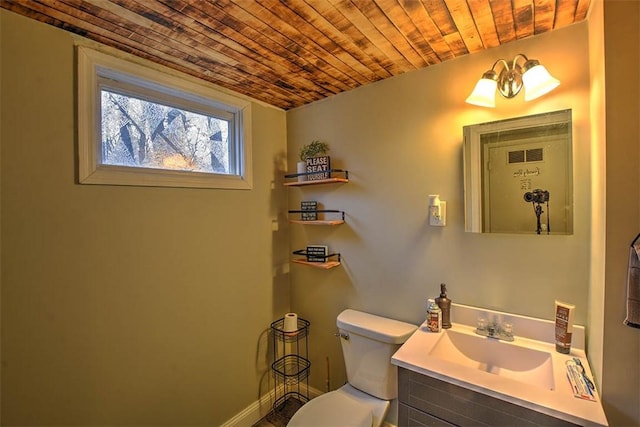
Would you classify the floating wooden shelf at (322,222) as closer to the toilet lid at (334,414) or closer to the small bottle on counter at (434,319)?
the small bottle on counter at (434,319)

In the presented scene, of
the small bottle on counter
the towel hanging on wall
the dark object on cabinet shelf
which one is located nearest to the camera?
the towel hanging on wall

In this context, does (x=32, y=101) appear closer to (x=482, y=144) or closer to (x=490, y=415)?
(x=482, y=144)

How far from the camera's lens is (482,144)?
4.89 feet

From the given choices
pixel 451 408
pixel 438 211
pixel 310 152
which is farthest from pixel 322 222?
pixel 451 408

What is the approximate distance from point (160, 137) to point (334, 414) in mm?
1827

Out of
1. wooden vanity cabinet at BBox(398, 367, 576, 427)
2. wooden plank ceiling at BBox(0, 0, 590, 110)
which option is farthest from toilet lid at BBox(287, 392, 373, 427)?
wooden plank ceiling at BBox(0, 0, 590, 110)

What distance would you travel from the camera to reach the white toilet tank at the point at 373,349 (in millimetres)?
1640

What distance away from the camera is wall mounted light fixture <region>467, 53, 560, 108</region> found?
4.18 feet

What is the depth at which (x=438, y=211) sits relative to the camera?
1.60 m

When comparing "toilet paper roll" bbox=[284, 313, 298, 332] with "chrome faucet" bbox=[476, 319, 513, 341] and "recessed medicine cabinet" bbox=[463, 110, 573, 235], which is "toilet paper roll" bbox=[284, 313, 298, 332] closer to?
"chrome faucet" bbox=[476, 319, 513, 341]

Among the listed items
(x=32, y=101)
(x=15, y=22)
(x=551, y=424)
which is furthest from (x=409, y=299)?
(x=15, y=22)

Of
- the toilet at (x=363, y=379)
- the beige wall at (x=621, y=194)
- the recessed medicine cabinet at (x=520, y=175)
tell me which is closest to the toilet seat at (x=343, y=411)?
the toilet at (x=363, y=379)

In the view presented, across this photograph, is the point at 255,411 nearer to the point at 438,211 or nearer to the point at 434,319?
the point at 434,319

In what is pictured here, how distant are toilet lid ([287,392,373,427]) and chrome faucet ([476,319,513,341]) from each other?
0.75 m
